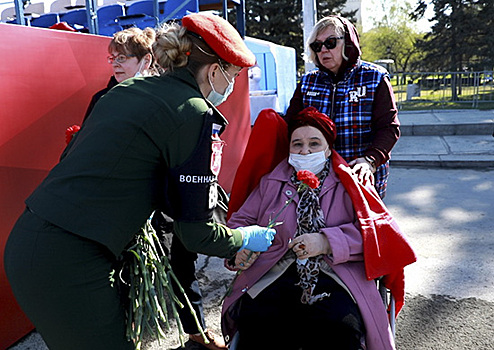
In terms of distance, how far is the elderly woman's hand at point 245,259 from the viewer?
2318mm

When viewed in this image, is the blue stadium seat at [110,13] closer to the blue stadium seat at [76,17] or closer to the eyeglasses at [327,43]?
the blue stadium seat at [76,17]

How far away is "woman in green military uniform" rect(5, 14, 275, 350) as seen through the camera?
1.42m

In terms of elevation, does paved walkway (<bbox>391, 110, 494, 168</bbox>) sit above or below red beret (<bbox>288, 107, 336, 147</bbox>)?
below

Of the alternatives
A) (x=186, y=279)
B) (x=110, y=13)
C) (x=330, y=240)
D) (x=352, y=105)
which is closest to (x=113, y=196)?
(x=330, y=240)

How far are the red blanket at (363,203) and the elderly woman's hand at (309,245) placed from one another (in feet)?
0.64

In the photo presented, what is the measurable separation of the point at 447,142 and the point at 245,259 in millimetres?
8606

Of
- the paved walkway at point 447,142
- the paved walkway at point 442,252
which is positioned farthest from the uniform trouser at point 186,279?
the paved walkway at point 447,142

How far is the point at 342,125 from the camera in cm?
287

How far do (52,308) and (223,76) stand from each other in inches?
38.3

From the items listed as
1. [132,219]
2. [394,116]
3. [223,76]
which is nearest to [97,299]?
[132,219]

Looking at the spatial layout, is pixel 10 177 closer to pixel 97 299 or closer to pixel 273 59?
pixel 97 299

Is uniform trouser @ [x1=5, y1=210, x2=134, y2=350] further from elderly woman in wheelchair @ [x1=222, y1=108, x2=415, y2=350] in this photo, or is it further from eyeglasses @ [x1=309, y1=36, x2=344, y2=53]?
eyeglasses @ [x1=309, y1=36, x2=344, y2=53]

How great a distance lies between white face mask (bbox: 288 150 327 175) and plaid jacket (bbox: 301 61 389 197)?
374 mm

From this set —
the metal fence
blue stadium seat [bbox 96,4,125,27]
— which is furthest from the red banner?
the metal fence
